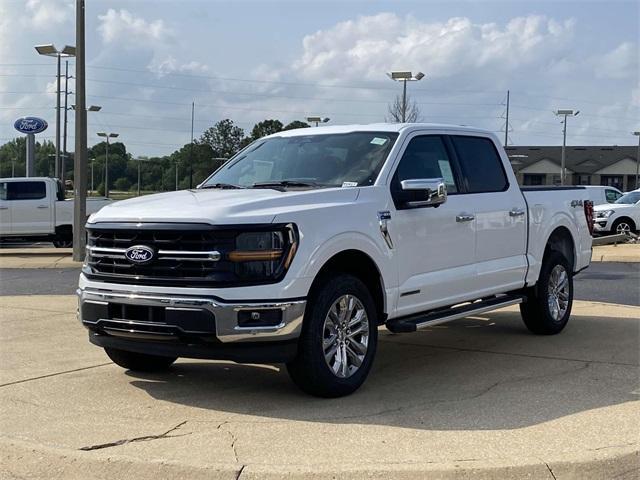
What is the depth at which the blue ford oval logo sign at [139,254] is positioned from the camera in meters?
5.44

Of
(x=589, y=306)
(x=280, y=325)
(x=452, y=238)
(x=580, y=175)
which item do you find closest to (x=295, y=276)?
(x=280, y=325)

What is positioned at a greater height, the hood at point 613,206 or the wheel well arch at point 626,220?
the hood at point 613,206

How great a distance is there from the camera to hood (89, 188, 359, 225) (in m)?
5.32

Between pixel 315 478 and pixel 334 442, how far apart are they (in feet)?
1.97

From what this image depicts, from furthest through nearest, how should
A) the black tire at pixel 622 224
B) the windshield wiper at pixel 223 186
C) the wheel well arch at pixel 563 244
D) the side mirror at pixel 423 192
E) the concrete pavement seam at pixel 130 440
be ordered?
the black tire at pixel 622 224, the wheel well arch at pixel 563 244, the windshield wiper at pixel 223 186, the side mirror at pixel 423 192, the concrete pavement seam at pixel 130 440

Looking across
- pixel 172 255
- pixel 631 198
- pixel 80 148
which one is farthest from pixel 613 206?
pixel 172 255

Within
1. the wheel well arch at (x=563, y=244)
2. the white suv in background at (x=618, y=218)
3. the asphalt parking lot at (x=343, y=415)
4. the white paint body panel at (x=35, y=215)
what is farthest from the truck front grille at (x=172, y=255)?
the white suv in background at (x=618, y=218)

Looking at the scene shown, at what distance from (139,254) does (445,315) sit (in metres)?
2.67

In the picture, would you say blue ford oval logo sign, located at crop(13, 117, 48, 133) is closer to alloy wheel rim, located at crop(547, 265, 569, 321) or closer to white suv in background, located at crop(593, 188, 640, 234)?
white suv in background, located at crop(593, 188, 640, 234)

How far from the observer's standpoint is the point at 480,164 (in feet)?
25.1

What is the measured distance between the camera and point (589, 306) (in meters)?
10.8

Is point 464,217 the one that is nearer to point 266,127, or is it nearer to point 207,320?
point 207,320

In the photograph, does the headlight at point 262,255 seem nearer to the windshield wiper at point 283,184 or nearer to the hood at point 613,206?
the windshield wiper at point 283,184

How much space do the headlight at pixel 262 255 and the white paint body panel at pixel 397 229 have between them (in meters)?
0.07
